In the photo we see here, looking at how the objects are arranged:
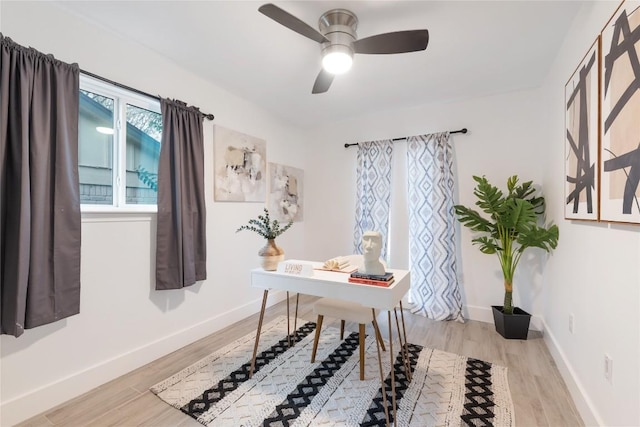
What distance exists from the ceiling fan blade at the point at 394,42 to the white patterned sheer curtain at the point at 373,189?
5.79ft

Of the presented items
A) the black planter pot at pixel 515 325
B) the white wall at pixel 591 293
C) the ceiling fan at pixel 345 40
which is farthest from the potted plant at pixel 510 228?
the ceiling fan at pixel 345 40

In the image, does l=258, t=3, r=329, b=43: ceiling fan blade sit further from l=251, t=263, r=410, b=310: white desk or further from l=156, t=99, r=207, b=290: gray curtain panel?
l=251, t=263, r=410, b=310: white desk

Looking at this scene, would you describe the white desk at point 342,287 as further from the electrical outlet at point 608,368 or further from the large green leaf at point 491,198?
the large green leaf at point 491,198

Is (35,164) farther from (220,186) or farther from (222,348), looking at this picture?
(222,348)

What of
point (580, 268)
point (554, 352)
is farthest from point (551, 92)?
point (554, 352)

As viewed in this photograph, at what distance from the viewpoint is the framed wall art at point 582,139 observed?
1472mm

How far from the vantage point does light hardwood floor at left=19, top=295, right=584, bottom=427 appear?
1585 millimetres

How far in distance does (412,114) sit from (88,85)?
3147mm

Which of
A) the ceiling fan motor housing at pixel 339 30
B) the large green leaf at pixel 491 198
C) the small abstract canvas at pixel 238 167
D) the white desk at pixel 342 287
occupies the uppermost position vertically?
the ceiling fan motor housing at pixel 339 30

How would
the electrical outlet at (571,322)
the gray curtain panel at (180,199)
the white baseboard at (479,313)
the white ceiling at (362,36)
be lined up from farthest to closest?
the white baseboard at (479,313) → the gray curtain panel at (180,199) → the electrical outlet at (571,322) → the white ceiling at (362,36)

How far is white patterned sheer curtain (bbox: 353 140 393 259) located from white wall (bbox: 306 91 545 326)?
127 millimetres

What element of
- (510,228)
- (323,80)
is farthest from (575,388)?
(323,80)

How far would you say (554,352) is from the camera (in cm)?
221

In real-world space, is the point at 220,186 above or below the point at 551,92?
below
